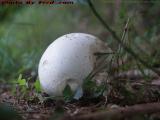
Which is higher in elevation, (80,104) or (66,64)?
(66,64)

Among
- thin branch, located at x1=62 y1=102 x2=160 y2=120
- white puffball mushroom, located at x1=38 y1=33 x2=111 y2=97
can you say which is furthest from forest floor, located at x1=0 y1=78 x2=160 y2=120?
thin branch, located at x1=62 y1=102 x2=160 y2=120

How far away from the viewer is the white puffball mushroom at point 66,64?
6.72 ft

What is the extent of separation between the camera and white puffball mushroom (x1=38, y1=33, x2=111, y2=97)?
2047mm

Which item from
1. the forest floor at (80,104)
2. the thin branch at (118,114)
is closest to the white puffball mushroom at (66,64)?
the forest floor at (80,104)

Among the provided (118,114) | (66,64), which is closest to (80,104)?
(66,64)

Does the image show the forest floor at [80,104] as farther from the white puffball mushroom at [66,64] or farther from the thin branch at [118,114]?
the thin branch at [118,114]

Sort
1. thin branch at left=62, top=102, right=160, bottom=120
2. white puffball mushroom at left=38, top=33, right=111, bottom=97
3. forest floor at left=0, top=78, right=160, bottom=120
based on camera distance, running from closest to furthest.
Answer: thin branch at left=62, top=102, right=160, bottom=120 < forest floor at left=0, top=78, right=160, bottom=120 < white puffball mushroom at left=38, top=33, right=111, bottom=97

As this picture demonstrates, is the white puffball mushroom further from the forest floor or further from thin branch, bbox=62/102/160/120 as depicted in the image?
thin branch, bbox=62/102/160/120

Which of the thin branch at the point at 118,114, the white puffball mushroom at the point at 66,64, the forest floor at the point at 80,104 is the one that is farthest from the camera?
the white puffball mushroom at the point at 66,64

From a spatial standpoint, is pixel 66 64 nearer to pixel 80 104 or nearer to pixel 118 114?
pixel 80 104

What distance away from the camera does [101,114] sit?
1.41 m

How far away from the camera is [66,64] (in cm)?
205

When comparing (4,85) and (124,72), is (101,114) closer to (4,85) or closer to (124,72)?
(124,72)

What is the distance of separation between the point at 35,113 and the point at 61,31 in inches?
121
